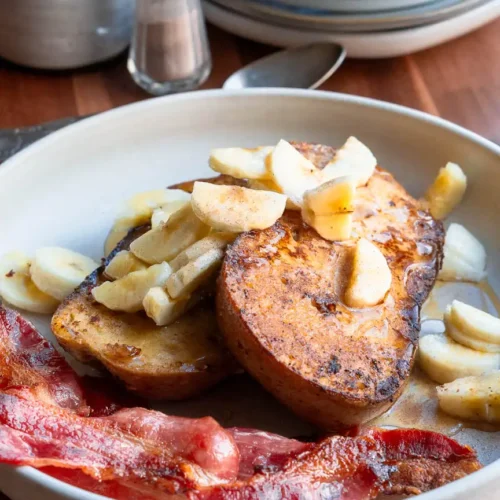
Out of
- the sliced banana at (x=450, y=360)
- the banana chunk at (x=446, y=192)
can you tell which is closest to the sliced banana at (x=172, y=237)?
the sliced banana at (x=450, y=360)

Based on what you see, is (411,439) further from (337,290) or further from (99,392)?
(99,392)

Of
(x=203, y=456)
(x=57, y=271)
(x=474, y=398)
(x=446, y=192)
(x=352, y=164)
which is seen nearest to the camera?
(x=203, y=456)

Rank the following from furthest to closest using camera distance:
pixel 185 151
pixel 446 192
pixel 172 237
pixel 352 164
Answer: pixel 185 151
pixel 446 192
pixel 352 164
pixel 172 237

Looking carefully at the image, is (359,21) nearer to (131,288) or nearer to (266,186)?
(266,186)

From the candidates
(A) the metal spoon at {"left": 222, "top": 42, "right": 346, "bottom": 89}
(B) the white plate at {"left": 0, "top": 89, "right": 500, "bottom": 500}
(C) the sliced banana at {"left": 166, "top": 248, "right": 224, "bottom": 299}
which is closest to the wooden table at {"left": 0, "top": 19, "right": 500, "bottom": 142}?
(A) the metal spoon at {"left": 222, "top": 42, "right": 346, "bottom": 89}

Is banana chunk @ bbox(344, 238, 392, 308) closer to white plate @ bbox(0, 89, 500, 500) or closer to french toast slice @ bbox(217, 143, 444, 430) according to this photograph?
french toast slice @ bbox(217, 143, 444, 430)

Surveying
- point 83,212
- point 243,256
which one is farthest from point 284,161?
point 83,212

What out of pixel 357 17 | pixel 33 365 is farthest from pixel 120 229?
pixel 357 17
